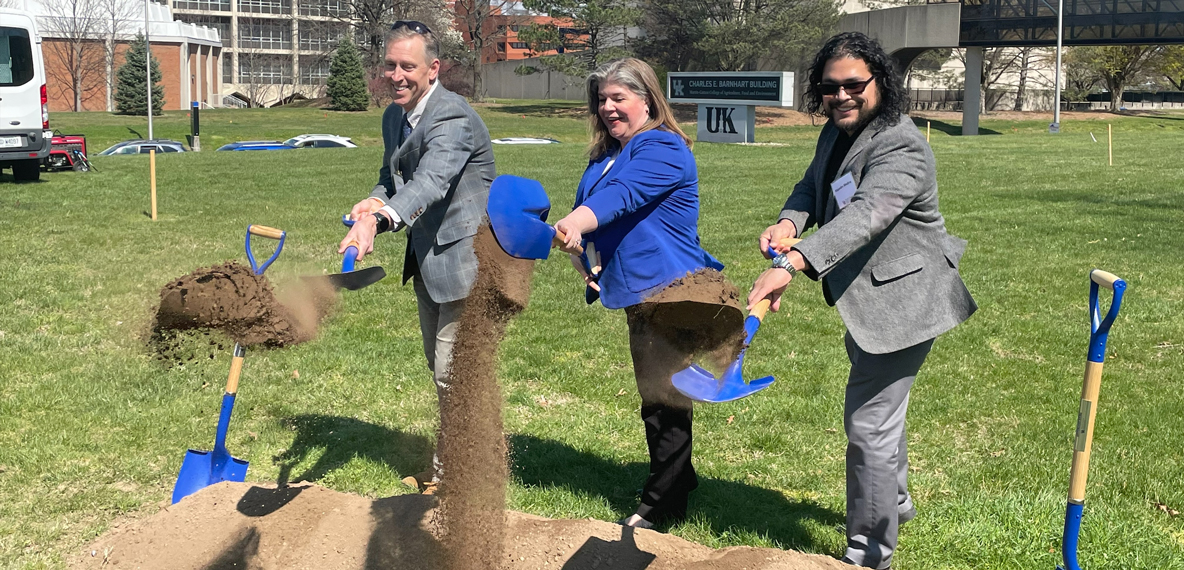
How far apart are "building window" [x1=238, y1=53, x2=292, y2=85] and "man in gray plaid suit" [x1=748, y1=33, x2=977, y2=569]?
7053cm

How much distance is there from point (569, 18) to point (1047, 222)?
40.3m

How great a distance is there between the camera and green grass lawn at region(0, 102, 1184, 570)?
4.15 m

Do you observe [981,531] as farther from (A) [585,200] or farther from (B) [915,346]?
(A) [585,200]

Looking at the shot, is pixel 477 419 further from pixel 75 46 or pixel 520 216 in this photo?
pixel 75 46

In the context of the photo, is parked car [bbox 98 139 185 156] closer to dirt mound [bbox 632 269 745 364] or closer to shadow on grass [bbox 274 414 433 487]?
shadow on grass [bbox 274 414 433 487]

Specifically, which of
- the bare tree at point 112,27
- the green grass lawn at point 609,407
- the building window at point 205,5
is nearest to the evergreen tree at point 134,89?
the bare tree at point 112,27

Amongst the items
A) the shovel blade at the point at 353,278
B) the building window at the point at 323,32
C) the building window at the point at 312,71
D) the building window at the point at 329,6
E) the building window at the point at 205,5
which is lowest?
the shovel blade at the point at 353,278

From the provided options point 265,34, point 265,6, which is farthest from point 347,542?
point 265,34

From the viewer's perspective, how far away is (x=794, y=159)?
75.2ft

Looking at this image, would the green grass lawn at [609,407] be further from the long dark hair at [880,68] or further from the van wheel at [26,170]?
the van wheel at [26,170]

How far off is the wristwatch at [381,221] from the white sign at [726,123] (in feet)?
89.0

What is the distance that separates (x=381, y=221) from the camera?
3482mm

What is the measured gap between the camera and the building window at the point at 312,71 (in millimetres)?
70750

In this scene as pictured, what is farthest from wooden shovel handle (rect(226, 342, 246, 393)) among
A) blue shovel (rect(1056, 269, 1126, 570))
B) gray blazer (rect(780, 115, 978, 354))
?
blue shovel (rect(1056, 269, 1126, 570))
